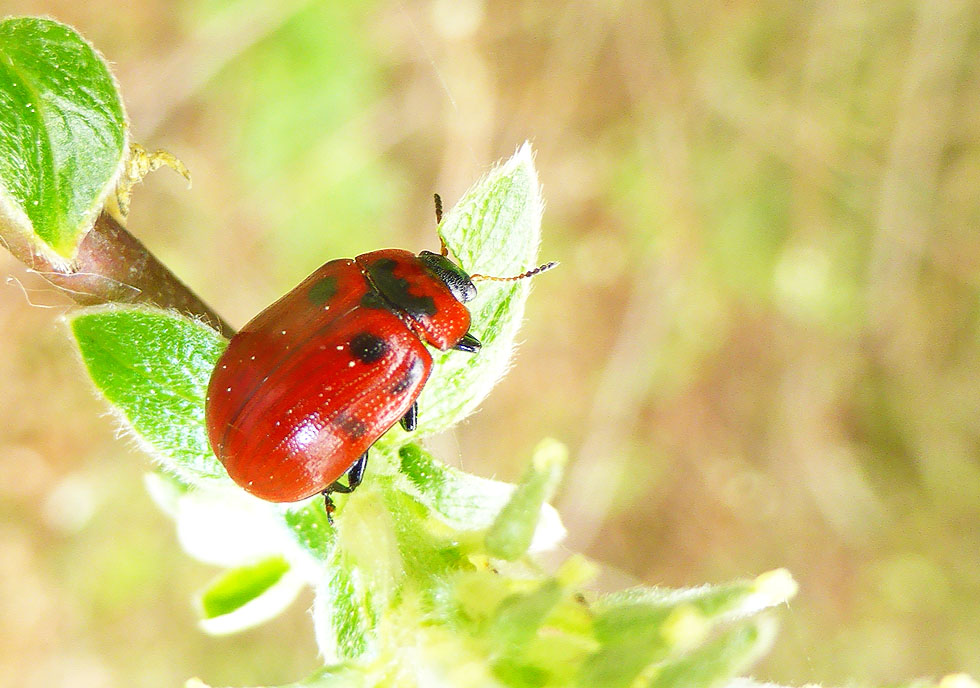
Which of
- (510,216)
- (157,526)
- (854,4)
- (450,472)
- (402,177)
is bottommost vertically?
(157,526)

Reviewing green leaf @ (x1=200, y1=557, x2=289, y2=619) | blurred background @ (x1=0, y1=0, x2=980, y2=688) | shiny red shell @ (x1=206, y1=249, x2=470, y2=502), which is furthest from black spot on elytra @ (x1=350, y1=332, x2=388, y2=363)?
blurred background @ (x1=0, y1=0, x2=980, y2=688)

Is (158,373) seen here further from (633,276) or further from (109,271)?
(633,276)

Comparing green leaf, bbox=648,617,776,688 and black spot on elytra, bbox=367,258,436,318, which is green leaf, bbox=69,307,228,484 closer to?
black spot on elytra, bbox=367,258,436,318

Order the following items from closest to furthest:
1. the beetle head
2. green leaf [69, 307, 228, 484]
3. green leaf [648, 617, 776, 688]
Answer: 1. green leaf [648, 617, 776, 688]
2. green leaf [69, 307, 228, 484]
3. the beetle head

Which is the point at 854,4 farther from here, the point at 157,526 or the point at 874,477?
the point at 157,526

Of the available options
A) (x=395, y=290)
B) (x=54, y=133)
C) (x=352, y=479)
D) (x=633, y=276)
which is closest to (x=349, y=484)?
(x=352, y=479)

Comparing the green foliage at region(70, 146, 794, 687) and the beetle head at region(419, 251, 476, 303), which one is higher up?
the beetle head at region(419, 251, 476, 303)

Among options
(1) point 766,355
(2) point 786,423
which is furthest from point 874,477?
(1) point 766,355
